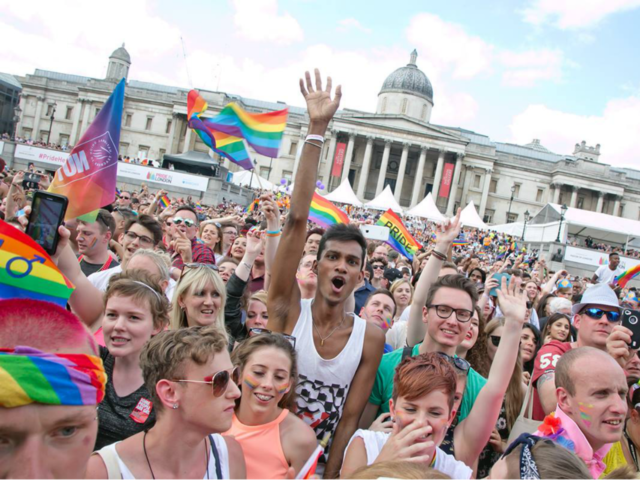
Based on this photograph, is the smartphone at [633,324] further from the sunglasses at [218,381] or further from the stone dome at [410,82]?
the stone dome at [410,82]

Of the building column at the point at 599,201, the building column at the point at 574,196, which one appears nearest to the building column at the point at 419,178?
the building column at the point at 574,196

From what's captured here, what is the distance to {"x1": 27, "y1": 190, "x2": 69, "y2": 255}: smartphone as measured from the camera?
87.4 inches

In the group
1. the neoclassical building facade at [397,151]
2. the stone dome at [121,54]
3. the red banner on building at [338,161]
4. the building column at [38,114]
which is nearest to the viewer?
the red banner on building at [338,161]

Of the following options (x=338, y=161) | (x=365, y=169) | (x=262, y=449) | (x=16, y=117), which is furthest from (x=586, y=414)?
(x=16, y=117)

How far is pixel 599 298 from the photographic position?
3.80m

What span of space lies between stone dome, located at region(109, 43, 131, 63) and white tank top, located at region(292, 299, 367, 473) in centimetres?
8134

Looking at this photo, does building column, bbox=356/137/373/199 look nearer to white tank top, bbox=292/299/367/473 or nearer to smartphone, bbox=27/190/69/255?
white tank top, bbox=292/299/367/473

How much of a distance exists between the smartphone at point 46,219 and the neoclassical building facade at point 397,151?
54.6 metres

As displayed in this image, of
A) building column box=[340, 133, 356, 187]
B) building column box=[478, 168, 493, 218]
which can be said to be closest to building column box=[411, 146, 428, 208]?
building column box=[478, 168, 493, 218]

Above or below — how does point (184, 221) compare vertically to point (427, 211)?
below

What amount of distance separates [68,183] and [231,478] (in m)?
2.84

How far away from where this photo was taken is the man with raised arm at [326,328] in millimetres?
2643

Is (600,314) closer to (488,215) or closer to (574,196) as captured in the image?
(488,215)

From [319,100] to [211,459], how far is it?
214 cm
